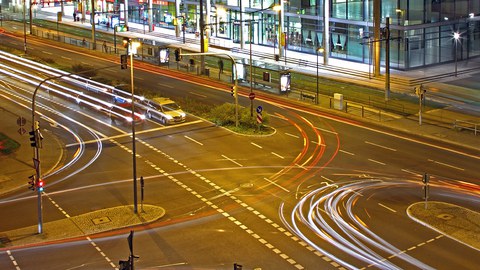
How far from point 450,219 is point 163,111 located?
2815cm

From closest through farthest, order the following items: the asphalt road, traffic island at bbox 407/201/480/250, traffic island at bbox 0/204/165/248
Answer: the asphalt road
traffic island at bbox 407/201/480/250
traffic island at bbox 0/204/165/248

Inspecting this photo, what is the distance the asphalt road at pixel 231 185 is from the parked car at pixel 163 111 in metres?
1.05

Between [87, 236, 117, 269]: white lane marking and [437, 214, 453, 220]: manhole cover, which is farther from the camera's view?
[437, 214, 453, 220]: manhole cover

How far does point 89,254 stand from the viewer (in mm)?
31438

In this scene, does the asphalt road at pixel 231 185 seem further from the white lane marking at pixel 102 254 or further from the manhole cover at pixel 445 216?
the manhole cover at pixel 445 216

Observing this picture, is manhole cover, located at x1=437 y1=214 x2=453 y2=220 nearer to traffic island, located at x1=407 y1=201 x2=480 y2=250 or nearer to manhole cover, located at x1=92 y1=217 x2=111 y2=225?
traffic island, located at x1=407 y1=201 x2=480 y2=250

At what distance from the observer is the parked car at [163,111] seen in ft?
186

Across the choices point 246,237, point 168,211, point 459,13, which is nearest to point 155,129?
point 168,211

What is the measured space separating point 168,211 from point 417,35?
5038 cm

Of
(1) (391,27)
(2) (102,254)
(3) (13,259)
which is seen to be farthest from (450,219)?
(1) (391,27)

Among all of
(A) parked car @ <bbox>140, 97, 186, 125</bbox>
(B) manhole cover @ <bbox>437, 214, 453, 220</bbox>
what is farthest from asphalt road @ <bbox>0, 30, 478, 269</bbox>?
(B) manhole cover @ <bbox>437, 214, 453, 220</bbox>

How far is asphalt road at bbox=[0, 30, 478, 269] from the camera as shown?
31.2 meters

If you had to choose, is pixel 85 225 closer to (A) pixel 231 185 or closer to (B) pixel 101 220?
(B) pixel 101 220

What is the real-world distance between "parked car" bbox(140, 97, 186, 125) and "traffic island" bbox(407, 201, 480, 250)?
950 inches
